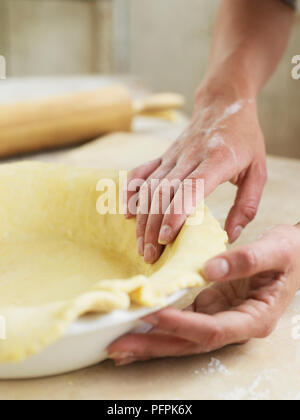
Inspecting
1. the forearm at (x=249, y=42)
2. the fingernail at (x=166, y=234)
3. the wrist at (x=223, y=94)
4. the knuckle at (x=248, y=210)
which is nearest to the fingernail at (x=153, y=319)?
the fingernail at (x=166, y=234)

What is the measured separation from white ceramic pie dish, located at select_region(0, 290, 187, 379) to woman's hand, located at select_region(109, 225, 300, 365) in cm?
2

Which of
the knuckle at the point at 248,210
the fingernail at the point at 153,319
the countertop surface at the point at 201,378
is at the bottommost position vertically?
the countertop surface at the point at 201,378

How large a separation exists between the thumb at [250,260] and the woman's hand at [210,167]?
18cm

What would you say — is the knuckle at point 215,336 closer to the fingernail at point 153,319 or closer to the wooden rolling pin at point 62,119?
the fingernail at point 153,319

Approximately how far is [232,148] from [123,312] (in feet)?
1.68

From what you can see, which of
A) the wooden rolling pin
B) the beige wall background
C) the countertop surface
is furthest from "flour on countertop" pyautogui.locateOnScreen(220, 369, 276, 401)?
the beige wall background

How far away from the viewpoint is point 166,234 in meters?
0.83

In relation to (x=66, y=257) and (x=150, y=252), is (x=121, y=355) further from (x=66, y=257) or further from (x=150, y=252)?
(x=66, y=257)

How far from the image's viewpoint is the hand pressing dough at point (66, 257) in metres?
0.58

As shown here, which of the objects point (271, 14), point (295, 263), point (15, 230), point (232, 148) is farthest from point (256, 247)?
point (271, 14)

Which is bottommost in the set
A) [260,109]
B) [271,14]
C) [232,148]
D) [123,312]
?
[123,312]

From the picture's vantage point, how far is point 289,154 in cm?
273

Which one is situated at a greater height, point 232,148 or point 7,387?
point 232,148
